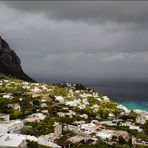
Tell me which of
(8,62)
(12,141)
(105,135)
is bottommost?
(105,135)

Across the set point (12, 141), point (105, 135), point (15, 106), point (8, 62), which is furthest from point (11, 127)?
point (8, 62)

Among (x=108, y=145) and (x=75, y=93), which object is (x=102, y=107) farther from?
(x=108, y=145)

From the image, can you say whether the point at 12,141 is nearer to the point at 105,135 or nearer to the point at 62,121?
the point at 105,135

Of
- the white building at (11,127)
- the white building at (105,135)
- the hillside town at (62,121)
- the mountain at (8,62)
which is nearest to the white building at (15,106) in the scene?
the hillside town at (62,121)

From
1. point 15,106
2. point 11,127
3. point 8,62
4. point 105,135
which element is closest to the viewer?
point 105,135

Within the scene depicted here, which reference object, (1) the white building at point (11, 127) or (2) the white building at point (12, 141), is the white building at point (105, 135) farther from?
Answer: (2) the white building at point (12, 141)

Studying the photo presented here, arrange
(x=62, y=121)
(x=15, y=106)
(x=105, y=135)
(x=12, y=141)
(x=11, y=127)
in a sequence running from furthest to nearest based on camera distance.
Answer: (x=15, y=106) < (x=62, y=121) < (x=11, y=127) < (x=105, y=135) < (x=12, y=141)

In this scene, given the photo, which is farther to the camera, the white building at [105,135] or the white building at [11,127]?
the white building at [105,135]

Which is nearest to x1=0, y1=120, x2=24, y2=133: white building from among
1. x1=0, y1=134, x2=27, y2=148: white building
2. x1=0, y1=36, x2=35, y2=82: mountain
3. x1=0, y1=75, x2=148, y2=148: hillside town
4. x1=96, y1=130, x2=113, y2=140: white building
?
x1=0, y1=75, x2=148, y2=148: hillside town
